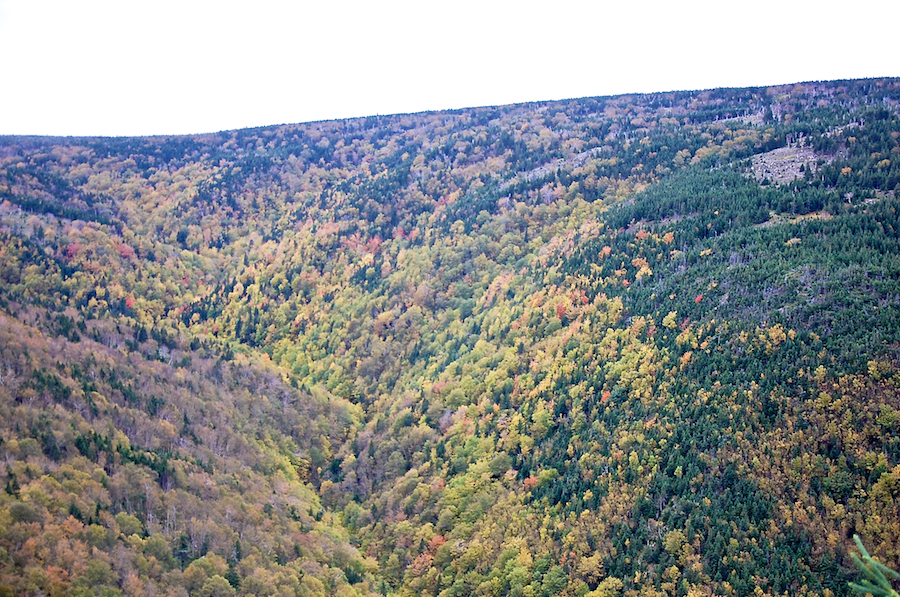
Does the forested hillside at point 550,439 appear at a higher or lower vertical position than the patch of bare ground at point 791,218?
lower

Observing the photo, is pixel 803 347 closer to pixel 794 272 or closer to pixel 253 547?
pixel 794 272

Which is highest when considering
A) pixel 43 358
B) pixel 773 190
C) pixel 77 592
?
pixel 773 190

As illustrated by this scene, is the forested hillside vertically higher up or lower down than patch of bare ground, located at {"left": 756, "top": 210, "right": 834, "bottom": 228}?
lower down

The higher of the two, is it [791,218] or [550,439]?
[791,218]

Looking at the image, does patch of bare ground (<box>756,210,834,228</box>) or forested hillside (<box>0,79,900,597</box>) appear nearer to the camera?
forested hillside (<box>0,79,900,597</box>)

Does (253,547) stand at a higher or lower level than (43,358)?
lower

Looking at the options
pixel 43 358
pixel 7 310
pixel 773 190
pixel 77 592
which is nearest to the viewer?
pixel 77 592

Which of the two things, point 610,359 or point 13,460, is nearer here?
point 13,460

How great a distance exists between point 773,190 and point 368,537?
438ft

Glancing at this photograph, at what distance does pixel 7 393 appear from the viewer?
126m

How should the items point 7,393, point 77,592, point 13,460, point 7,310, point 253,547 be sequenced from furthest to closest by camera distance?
point 7,310 < point 7,393 < point 253,547 < point 13,460 < point 77,592

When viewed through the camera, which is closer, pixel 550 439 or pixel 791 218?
pixel 550 439

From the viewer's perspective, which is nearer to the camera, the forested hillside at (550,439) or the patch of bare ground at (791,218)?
the forested hillside at (550,439)

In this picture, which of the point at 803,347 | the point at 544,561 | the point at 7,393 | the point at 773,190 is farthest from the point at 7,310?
the point at 773,190
